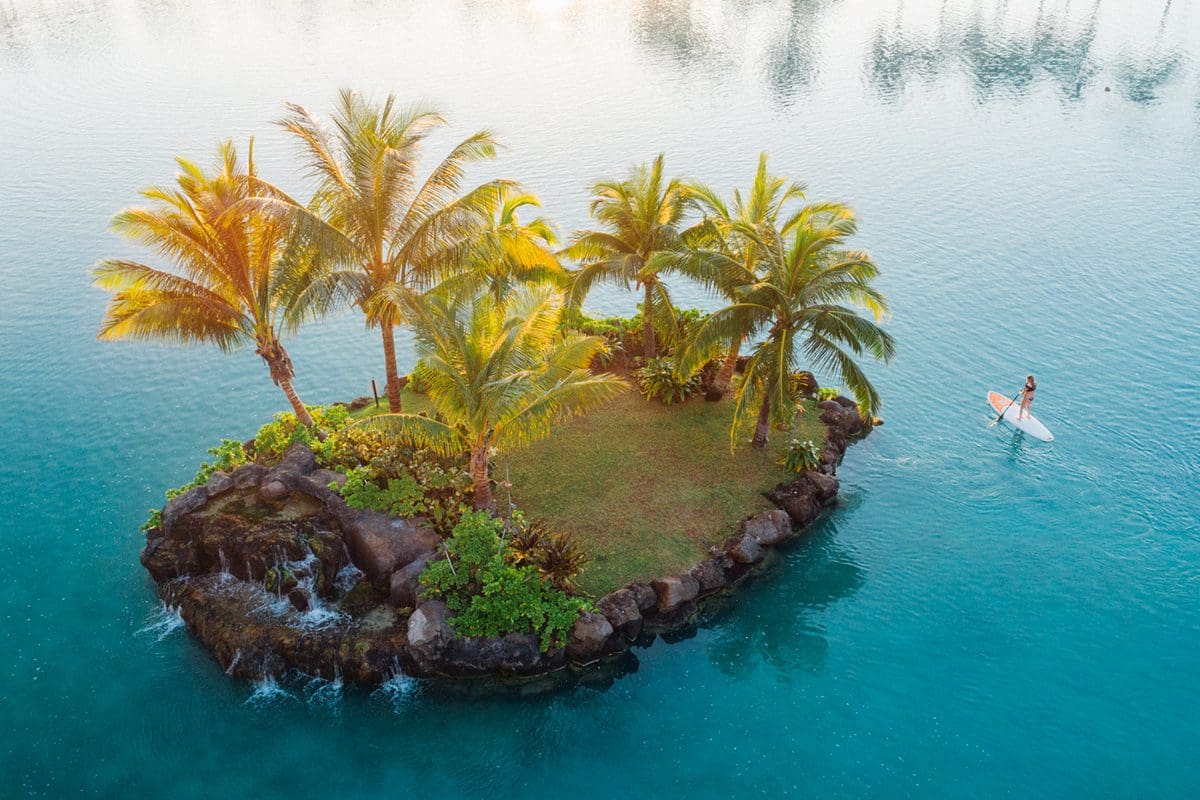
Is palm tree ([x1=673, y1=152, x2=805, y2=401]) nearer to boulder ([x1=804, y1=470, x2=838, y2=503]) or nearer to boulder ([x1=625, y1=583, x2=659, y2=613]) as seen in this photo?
boulder ([x1=804, y1=470, x2=838, y2=503])

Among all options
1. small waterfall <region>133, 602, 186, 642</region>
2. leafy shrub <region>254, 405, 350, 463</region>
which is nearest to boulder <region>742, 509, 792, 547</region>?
leafy shrub <region>254, 405, 350, 463</region>

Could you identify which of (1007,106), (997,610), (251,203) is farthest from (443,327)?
(1007,106)

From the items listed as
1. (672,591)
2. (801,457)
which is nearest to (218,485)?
(672,591)

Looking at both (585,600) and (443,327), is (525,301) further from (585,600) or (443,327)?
(585,600)

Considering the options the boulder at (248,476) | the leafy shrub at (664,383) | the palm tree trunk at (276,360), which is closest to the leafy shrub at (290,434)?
the palm tree trunk at (276,360)

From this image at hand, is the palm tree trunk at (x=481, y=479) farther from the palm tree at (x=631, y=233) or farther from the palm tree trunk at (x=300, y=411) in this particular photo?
the palm tree at (x=631, y=233)
